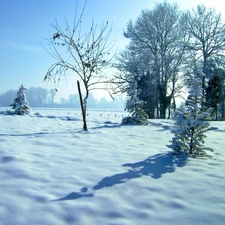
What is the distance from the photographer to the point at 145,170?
13.5 feet

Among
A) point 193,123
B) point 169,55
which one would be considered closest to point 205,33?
point 169,55

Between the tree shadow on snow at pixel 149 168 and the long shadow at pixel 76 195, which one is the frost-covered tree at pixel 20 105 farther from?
the long shadow at pixel 76 195

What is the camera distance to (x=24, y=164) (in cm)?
404

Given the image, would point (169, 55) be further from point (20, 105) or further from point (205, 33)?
point (20, 105)

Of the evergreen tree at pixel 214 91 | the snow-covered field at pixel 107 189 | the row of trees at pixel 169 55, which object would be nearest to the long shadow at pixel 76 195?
the snow-covered field at pixel 107 189

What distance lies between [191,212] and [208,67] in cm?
2314

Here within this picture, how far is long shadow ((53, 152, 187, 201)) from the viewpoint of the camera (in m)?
3.17

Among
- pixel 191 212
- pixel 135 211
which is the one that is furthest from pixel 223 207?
pixel 135 211

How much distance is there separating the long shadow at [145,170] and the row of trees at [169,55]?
630 inches

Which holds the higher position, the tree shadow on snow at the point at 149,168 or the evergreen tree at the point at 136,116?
the evergreen tree at the point at 136,116

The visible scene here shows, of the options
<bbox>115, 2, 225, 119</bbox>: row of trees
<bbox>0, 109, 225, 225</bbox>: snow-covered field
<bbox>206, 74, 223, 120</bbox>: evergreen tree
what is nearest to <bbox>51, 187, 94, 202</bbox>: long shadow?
<bbox>0, 109, 225, 225</bbox>: snow-covered field

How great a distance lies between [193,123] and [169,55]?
19695 millimetres

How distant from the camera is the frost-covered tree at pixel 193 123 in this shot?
523 cm

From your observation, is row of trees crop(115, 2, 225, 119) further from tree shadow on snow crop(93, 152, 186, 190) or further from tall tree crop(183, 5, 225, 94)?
tree shadow on snow crop(93, 152, 186, 190)
